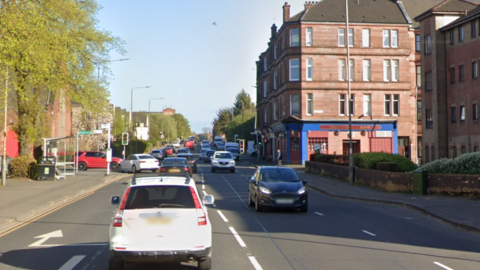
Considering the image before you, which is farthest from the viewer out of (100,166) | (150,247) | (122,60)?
(100,166)

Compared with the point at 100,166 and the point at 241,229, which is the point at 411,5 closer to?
the point at 100,166

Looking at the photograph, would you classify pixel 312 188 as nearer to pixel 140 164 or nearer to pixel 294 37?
pixel 140 164

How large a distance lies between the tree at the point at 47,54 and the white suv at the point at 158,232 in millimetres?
12086

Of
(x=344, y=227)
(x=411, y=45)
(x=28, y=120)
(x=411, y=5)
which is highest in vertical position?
(x=411, y=5)

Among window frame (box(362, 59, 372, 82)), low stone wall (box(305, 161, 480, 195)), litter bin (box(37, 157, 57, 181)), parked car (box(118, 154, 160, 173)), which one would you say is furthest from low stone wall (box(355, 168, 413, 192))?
window frame (box(362, 59, 372, 82))

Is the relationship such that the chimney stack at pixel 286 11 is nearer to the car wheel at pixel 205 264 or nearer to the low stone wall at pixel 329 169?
the low stone wall at pixel 329 169

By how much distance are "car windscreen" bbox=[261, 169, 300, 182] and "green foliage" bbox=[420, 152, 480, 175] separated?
7.18m

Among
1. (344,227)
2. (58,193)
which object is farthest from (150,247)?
(58,193)

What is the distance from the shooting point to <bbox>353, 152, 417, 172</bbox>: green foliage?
26.5 metres

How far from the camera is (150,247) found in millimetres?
8258

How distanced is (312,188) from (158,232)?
2162 cm

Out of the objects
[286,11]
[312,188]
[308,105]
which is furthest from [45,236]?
[286,11]

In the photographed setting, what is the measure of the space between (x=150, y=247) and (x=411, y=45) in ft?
193

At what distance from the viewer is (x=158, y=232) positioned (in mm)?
8297
